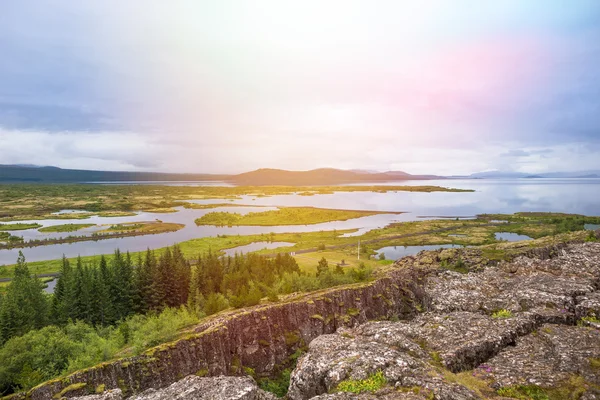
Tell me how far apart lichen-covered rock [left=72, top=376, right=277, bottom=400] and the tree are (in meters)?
40.2

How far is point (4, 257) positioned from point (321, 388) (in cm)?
13324

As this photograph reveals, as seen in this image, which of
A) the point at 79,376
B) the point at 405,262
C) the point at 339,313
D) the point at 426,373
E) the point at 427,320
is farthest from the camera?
the point at 405,262

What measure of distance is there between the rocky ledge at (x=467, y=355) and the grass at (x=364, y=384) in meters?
0.04

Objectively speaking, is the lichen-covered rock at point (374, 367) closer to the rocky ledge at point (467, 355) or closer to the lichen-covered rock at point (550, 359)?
the rocky ledge at point (467, 355)

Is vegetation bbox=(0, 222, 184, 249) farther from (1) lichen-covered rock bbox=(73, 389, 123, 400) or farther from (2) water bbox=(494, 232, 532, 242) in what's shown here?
(2) water bbox=(494, 232, 532, 242)

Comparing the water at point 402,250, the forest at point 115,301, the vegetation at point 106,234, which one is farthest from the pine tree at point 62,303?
the vegetation at point 106,234

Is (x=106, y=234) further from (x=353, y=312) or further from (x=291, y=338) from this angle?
(x=353, y=312)

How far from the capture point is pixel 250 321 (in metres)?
23.5

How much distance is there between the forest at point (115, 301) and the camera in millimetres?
29953

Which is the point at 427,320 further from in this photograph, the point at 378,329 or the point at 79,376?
the point at 79,376

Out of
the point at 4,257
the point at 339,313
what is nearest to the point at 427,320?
the point at 339,313

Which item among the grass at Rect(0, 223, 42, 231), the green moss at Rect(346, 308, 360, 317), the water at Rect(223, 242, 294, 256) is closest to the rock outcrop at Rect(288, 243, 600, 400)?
the green moss at Rect(346, 308, 360, 317)

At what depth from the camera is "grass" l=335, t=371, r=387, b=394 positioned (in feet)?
46.9

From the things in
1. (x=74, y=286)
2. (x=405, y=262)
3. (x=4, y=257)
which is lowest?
(x=4, y=257)
